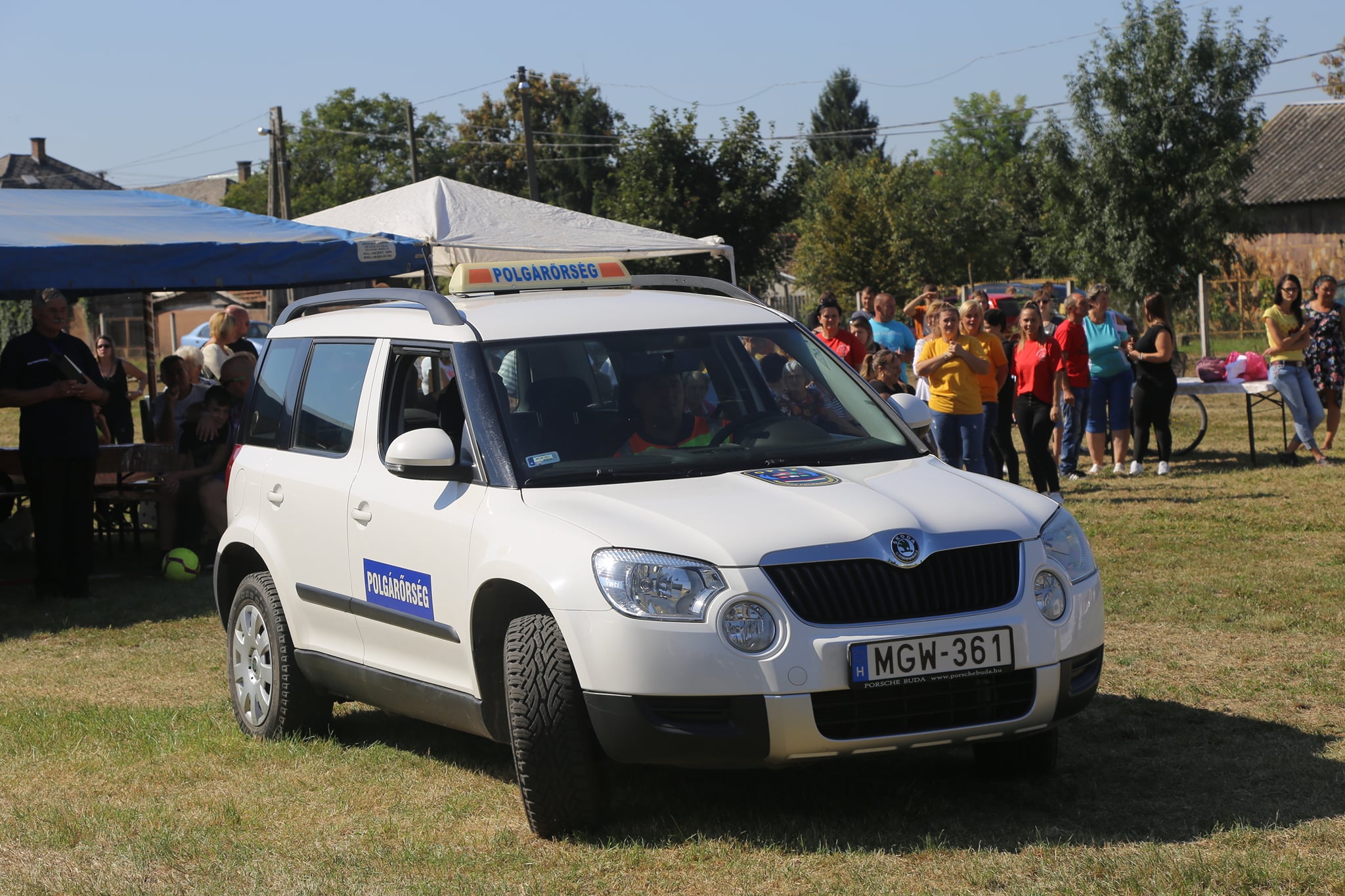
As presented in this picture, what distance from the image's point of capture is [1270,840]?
15.2ft

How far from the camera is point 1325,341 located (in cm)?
1562

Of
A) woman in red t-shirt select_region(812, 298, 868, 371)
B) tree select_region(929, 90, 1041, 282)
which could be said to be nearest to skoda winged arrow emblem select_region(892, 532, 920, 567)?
woman in red t-shirt select_region(812, 298, 868, 371)

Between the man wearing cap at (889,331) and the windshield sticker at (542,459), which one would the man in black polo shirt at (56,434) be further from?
the man wearing cap at (889,331)

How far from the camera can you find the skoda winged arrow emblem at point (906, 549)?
15.4 ft

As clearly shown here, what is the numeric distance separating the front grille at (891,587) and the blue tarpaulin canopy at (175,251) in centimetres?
832

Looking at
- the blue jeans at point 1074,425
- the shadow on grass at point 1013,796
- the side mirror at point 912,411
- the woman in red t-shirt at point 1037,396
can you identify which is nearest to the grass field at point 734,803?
the shadow on grass at point 1013,796

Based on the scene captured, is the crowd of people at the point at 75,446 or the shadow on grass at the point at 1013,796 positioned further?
the crowd of people at the point at 75,446

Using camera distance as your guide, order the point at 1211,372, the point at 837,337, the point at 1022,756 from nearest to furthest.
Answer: the point at 1022,756 < the point at 837,337 < the point at 1211,372

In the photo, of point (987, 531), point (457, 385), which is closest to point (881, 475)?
point (987, 531)

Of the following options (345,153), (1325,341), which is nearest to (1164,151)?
(1325,341)

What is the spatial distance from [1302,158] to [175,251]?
45902 millimetres

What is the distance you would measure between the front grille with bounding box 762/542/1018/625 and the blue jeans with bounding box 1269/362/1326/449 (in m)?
11.5

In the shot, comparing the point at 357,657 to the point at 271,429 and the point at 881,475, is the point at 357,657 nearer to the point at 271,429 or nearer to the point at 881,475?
the point at 271,429

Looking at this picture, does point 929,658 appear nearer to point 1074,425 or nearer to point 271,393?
point 271,393
